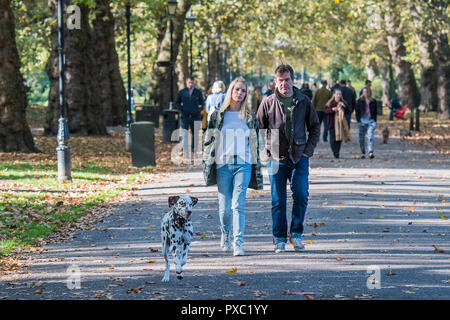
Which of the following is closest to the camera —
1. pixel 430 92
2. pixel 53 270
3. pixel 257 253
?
pixel 53 270

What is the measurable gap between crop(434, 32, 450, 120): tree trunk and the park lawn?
20763 mm

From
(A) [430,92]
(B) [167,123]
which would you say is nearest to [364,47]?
(A) [430,92]

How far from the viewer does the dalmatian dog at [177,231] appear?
27.6ft

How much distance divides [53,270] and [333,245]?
11.1 feet

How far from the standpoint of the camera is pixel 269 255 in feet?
33.2

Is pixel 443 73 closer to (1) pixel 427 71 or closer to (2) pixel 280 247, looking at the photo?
(1) pixel 427 71

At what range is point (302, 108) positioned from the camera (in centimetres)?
1027

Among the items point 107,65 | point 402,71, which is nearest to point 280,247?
point 107,65

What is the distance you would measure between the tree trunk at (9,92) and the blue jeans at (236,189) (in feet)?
48.7

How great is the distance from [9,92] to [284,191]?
15033 millimetres

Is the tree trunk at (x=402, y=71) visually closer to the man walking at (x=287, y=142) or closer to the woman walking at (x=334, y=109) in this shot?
the woman walking at (x=334, y=109)

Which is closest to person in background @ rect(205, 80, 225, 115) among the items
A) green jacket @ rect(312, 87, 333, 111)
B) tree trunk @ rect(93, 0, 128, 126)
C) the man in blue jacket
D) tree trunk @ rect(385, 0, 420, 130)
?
the man in blue jacket

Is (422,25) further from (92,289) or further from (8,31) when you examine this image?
(92,289)

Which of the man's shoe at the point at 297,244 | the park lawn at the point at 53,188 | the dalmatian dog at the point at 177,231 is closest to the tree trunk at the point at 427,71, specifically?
the park lawn at the point at 53,188
